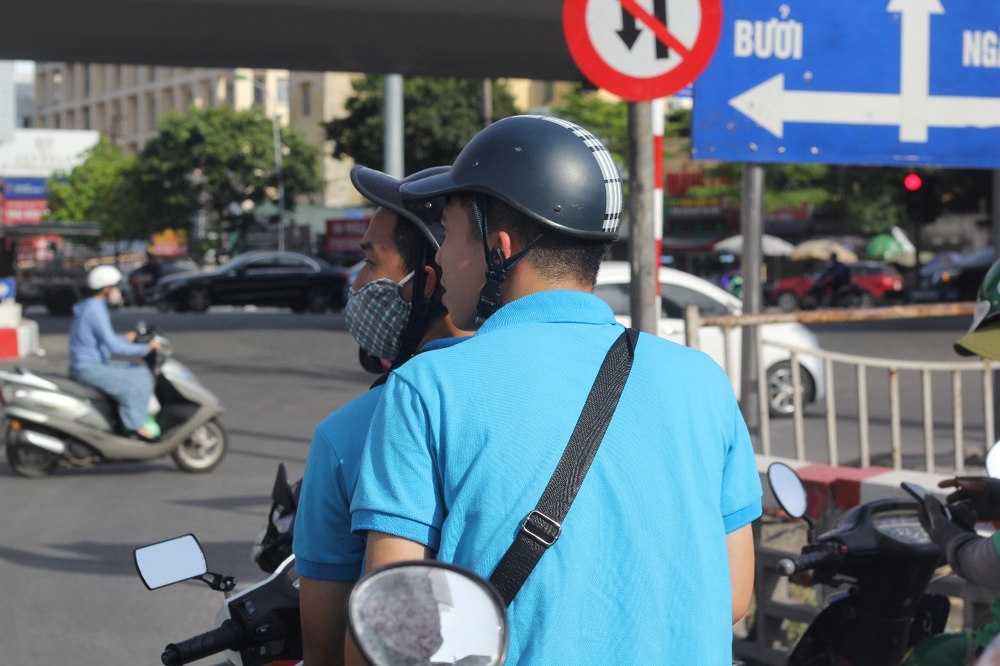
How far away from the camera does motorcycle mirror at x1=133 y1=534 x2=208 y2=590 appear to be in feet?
7.77

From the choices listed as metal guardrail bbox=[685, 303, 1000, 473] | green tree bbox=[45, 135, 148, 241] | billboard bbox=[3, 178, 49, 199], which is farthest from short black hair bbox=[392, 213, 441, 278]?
green tree bbox=[45, 135, 148, 241]

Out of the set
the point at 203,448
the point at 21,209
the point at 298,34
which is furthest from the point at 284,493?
the point at 21,209

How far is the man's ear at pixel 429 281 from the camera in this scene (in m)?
2.31

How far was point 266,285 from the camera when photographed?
103 ft

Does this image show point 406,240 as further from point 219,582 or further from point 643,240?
point 643,240

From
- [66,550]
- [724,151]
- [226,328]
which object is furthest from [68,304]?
[724,151]

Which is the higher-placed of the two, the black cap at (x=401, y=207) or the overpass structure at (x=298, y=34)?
the overpass structure at (x=298, y=34)

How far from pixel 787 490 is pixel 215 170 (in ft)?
174

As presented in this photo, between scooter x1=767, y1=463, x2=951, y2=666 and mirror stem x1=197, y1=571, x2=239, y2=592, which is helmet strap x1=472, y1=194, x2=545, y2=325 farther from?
scooter x1=767, y1=463, x2=951, y2=666

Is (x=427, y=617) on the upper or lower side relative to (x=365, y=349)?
lower

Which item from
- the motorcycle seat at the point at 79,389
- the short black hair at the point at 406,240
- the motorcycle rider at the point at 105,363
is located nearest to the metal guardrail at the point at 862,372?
the short black hair at the point at 406,240

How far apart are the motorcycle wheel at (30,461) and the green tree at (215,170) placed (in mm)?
45105

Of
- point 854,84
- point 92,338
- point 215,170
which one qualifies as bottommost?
point 92,338

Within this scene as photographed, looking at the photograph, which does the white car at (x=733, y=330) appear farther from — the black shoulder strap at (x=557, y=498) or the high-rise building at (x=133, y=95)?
the high-rise building at (x=133, y=95)
